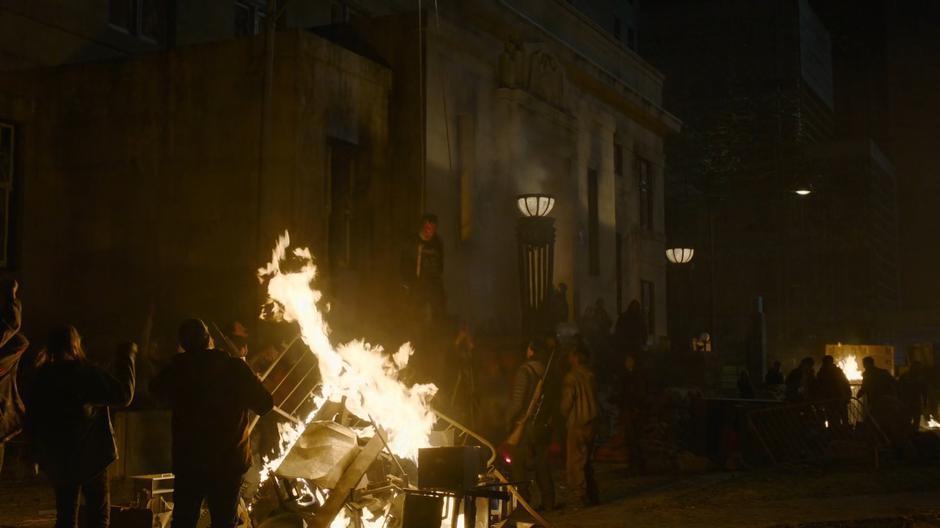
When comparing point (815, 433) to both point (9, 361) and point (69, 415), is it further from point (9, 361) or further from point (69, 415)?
point (69, 415)

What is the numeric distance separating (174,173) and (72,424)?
445 inches

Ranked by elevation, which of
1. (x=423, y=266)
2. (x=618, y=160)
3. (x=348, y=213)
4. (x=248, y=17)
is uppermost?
(x=248, y=17)

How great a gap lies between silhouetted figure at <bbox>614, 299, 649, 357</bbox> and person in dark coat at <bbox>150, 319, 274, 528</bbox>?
58.6 feet

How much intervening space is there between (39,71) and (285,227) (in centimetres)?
599

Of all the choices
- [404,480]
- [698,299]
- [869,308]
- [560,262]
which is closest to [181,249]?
[404,480]

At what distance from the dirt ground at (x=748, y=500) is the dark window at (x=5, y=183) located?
656cm

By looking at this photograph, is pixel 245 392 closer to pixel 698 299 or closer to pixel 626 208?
pixel 626 208

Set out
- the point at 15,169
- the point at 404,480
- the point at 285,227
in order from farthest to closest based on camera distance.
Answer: the point at 15,169
the point at 285,227
the point at 404,480

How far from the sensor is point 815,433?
18.5 m

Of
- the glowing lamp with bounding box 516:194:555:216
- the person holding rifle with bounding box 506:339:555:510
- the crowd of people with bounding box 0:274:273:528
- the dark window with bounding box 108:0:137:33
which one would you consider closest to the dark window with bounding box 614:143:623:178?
the glowing lamp with bounding box 516:194:555:216

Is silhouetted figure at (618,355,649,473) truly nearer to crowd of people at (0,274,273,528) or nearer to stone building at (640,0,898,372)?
crowd of people at (0,274,273,528)

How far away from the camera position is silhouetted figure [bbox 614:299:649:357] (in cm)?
2469

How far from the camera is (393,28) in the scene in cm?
2066

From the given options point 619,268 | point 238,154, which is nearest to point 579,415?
point 238,154
